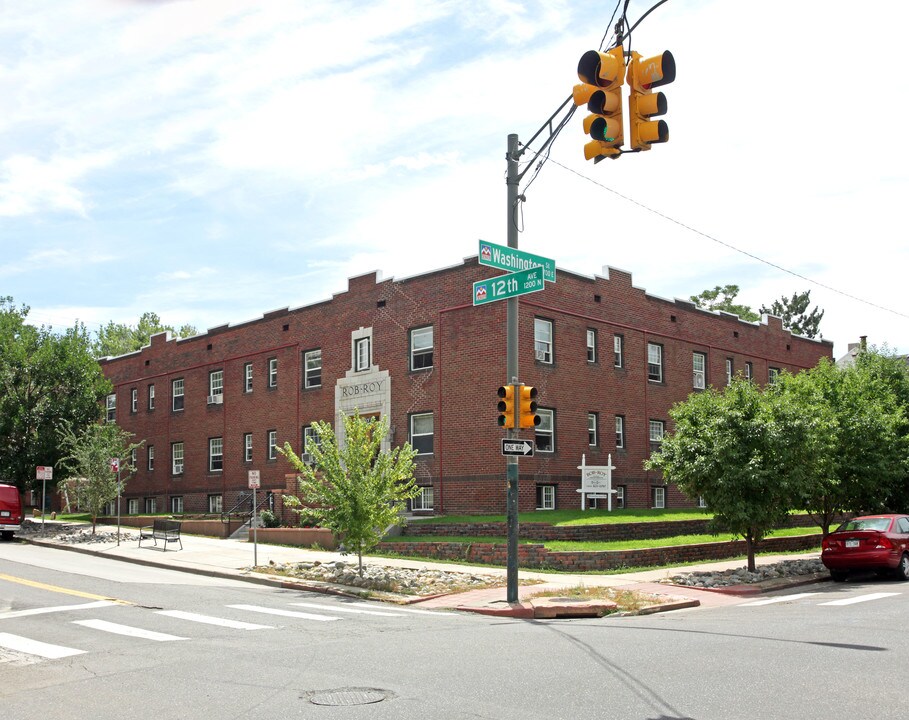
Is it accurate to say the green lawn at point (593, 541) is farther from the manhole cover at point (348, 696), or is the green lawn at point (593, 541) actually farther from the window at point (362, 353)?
the manhole cover at point (348, 696)

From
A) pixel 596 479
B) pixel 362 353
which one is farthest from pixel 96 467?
pixel 596 479

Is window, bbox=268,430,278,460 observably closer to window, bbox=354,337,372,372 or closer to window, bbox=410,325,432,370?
window, bbox=354,337,372,372

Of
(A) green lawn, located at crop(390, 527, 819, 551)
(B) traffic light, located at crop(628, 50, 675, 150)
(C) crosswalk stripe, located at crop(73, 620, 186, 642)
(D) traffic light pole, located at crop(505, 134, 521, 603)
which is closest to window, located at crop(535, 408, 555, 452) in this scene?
(A) green lawn, located at crop(390, 527, 819, 551)

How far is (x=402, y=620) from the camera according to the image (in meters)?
15.2

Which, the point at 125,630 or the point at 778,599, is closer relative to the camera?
the point at 125,630

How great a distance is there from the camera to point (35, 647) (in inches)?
468

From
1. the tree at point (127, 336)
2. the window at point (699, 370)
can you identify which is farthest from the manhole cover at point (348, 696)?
the tree at point (127, 336)

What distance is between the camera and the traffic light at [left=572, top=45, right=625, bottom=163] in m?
10.2

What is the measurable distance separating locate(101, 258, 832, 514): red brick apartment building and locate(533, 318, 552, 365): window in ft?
0.16

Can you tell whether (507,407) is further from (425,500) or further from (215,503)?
(215,503)

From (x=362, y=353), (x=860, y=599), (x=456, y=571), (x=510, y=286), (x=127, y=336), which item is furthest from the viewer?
(x=127, y=336)

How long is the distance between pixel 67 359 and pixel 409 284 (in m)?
17.2

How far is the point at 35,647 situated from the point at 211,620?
3.12m

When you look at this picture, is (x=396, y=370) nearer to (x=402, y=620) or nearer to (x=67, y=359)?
(x=67, y=359)
